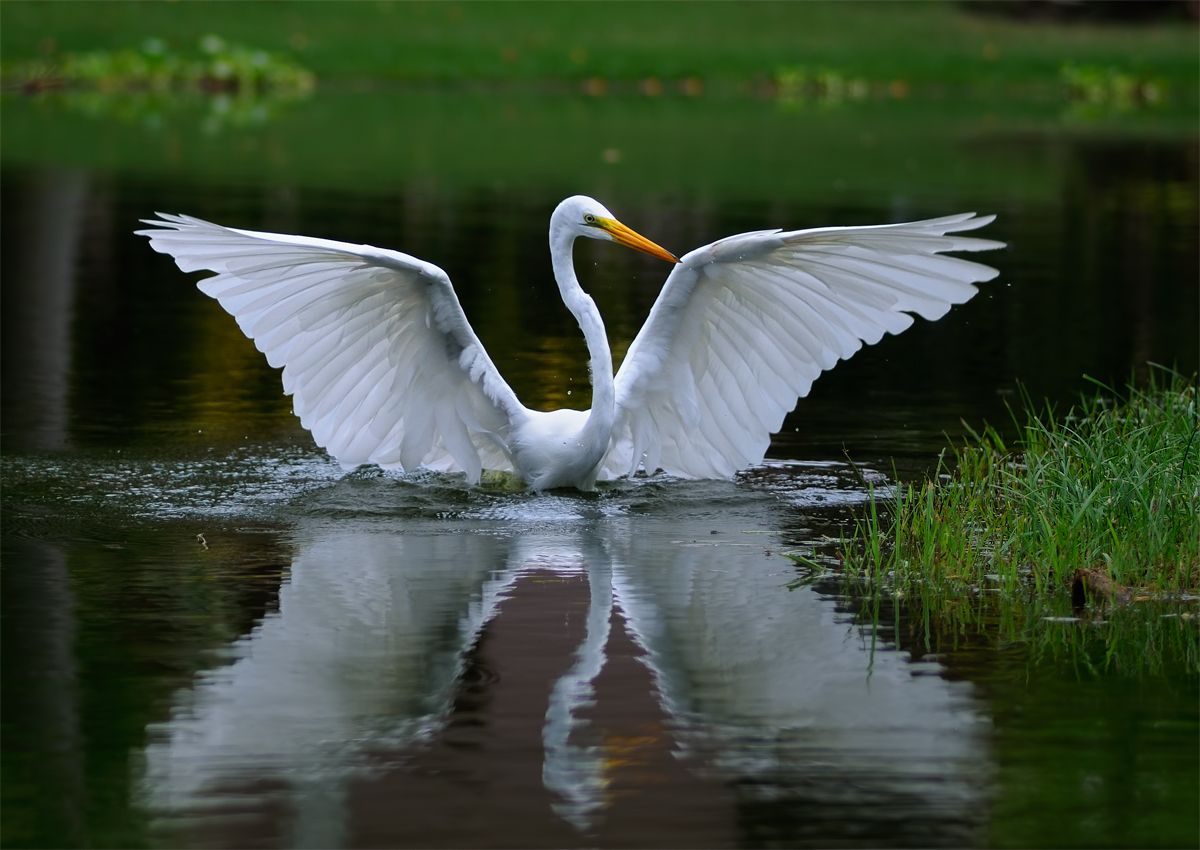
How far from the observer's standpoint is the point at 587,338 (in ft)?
29.0

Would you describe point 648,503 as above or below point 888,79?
below

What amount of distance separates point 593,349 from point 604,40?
3177cm

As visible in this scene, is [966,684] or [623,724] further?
[966,684]

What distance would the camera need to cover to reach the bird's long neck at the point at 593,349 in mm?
8820

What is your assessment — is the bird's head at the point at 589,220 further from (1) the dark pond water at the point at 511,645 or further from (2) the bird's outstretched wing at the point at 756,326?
(1) the dark pond water at the point at 511,645

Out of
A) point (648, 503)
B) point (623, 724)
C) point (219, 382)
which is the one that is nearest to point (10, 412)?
point (219, 382)

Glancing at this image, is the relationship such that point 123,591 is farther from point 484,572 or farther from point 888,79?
point 888,79

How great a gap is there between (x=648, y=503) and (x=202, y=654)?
3.02 meters

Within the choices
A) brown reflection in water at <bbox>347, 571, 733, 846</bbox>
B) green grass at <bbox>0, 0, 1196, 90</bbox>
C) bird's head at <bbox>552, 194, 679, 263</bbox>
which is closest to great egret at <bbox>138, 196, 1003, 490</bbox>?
bird's head at <bbox>552, 194, 679, 263</bbox>

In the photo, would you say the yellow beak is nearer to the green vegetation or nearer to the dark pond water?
the dark pond water

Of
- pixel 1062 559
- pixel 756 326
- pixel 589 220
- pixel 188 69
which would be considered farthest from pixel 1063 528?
pixel 188 69

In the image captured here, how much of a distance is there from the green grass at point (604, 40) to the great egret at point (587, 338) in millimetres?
26393

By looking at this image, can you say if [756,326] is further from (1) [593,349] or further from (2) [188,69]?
(2) [188,69]

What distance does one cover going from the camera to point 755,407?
9359 millimetres
